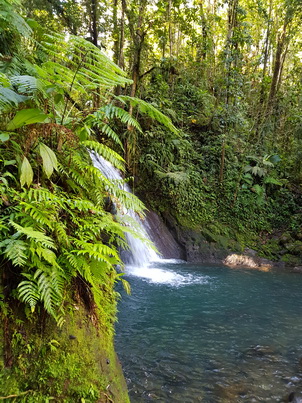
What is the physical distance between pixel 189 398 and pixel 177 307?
278cm

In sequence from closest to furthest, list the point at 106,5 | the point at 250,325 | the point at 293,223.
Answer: the point at 250,325
the point at 106,5
the point at 293,223

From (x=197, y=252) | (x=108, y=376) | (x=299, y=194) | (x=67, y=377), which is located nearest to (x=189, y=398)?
(x=108, y=376)

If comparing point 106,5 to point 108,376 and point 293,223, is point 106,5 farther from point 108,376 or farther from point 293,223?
point 108,376

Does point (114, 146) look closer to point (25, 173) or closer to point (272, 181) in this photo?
point (272, 181)

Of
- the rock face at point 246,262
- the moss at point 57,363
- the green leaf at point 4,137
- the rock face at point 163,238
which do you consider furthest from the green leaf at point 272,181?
the green leaf at point 4,137

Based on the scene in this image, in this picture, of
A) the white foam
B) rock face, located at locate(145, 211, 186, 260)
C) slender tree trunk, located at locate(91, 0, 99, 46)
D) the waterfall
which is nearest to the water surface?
the white foam

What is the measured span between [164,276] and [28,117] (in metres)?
6.67

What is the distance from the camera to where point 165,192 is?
11297mm

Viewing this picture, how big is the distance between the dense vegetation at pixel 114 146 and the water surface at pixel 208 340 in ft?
4.48

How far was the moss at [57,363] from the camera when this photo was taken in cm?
166

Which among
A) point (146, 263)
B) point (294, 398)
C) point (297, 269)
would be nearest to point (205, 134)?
point (297, 269)

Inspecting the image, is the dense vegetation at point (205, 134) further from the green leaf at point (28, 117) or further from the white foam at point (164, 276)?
the green leaf at point (28, 117)

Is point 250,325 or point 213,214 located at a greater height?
point 213,214

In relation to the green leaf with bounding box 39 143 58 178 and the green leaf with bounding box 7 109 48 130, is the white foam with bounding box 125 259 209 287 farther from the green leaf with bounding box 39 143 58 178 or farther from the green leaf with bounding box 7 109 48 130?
the green leaf with bounding box 7 109 48 130
